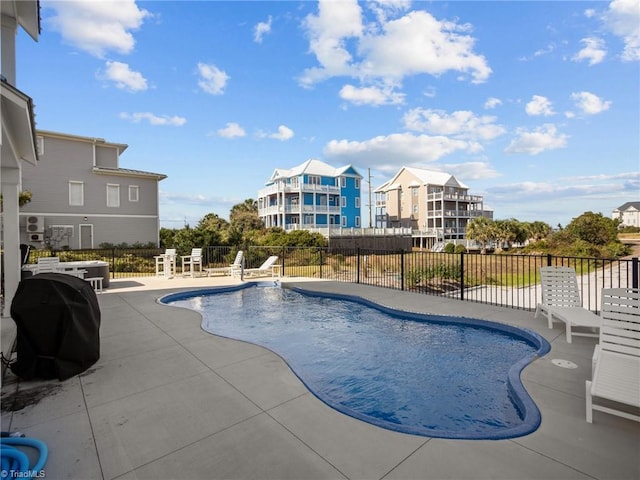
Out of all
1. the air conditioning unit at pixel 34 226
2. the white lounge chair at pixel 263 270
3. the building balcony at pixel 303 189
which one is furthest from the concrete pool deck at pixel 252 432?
the building balcony at pixel 303 189

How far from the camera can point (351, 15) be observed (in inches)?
431

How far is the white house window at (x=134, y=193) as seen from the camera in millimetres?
22389

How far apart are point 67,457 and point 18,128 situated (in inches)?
209

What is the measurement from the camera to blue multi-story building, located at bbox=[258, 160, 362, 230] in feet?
119

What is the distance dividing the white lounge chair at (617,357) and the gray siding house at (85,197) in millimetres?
22826

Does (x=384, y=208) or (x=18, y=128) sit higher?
(x=384, y=208)

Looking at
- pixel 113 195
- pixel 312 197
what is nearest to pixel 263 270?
pixel 113 195

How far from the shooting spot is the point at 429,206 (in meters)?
42.9

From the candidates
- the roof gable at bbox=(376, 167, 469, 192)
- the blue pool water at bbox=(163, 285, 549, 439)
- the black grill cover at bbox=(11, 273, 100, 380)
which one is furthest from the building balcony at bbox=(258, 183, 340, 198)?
the black grill cover at bbox=(11, 273, 100, 380)

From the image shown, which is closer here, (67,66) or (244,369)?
(244,369)

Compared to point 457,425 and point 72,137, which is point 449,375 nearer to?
point 457,425

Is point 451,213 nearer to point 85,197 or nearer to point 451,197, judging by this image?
point 451,197

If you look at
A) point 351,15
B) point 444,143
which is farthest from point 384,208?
point 351,15

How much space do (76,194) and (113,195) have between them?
6.61ft
